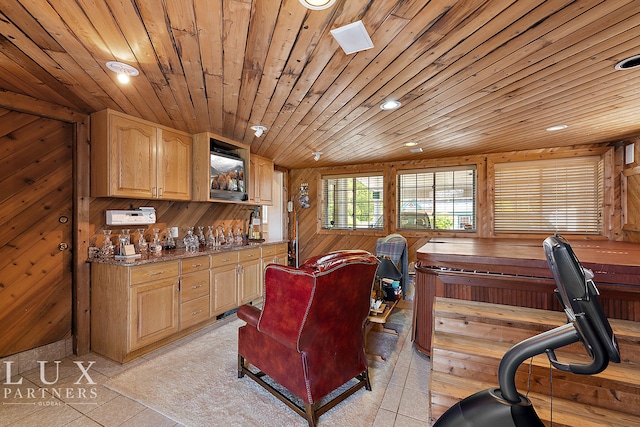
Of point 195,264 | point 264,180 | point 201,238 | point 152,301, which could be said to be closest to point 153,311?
point 152,301

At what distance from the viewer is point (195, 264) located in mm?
3252

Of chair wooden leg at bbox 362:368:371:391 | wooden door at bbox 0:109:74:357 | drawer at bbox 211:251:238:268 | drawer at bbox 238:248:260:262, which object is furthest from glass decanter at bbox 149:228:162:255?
chair wooden leg at bbox 362:368:371:391

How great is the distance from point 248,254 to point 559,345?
11.8 ft

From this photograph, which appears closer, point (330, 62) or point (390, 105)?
point (330, 62)

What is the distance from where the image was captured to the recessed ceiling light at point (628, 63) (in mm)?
1875

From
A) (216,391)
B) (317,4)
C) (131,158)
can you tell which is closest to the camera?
(317,4)

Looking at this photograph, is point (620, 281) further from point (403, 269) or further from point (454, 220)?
point (454, 220)

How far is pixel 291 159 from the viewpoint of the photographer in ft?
17.1

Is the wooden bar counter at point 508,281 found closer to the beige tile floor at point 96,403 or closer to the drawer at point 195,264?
the beige tile floor at point 96,403

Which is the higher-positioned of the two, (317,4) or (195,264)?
(317,4)

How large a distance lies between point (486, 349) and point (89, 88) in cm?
358

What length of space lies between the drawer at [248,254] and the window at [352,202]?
212cm

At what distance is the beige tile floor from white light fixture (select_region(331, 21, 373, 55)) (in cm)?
237

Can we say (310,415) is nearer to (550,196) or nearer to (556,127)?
(556,127)
